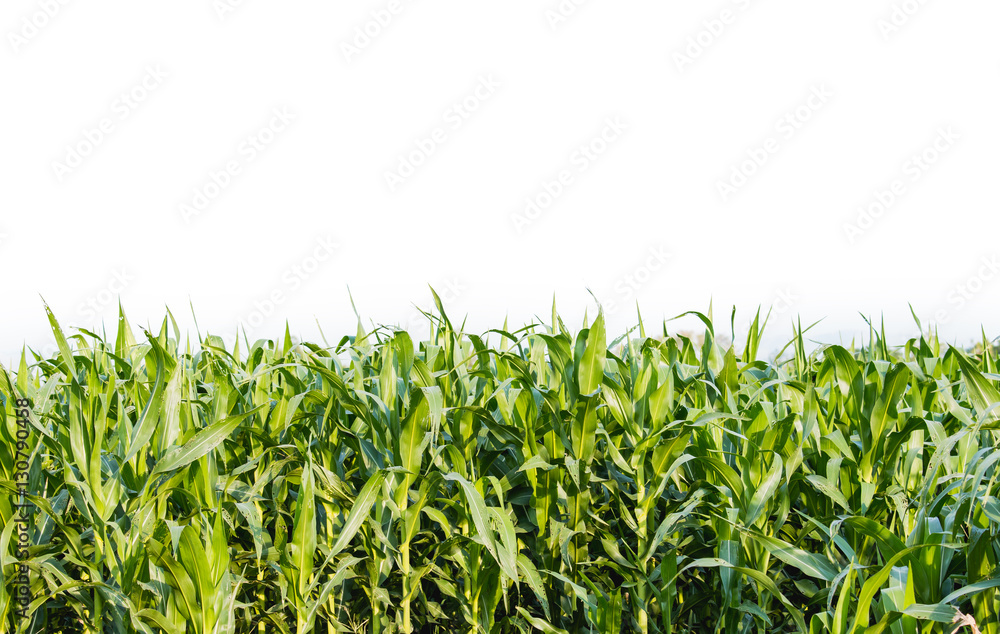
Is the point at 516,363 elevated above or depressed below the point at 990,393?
above

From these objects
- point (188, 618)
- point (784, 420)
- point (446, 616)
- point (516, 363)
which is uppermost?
point (516, 363)

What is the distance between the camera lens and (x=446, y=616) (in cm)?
225

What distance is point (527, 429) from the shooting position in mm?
2123

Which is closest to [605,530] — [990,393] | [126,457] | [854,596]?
[854,596]

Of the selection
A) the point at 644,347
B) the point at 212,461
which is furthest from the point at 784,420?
the point at 212,461

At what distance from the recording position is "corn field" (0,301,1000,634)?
1.99 m

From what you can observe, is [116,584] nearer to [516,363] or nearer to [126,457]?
[126,457]

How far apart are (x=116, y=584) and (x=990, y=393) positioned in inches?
106

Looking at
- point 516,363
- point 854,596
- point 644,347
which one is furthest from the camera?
point 644,347

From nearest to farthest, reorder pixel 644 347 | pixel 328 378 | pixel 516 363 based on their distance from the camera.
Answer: pixel 328 378, pixel 516 363, pixel 644 347

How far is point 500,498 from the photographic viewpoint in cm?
205

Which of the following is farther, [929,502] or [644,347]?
[644,347]

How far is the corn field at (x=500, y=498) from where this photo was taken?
1991 mm

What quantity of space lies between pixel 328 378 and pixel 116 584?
2.97 feet
